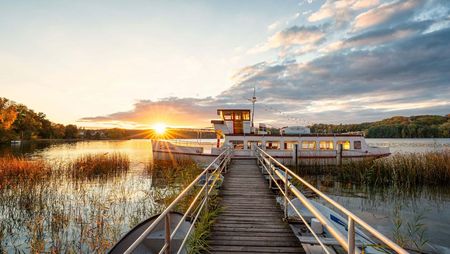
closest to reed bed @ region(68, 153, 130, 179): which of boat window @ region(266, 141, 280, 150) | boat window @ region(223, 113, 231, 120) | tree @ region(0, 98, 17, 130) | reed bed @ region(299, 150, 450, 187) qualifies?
boat window @ region(223, 113, 231, 120)

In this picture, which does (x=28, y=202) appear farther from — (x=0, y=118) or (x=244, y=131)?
(x=0, y=118)

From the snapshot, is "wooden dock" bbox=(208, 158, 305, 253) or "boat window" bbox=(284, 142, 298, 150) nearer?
"wooden dock" bbox=(208, 158, 305, 253)

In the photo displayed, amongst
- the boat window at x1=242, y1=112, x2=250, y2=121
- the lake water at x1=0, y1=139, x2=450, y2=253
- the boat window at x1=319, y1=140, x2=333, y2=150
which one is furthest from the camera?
the boat window at x1=242, y1=112, x2=250, y2=121

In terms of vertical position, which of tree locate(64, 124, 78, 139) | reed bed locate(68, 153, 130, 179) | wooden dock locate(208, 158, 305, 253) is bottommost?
reed bed locate(68, 153, 130, 179)

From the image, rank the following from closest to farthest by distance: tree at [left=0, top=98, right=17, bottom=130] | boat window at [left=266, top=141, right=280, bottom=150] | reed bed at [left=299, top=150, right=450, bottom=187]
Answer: reed bed at [left=299, top=150, right=450, bottom=187]
boat window at [left=266, top=141, right=280, bottom=150]
tree at [left=0, top=98, right=17, bottom=130]

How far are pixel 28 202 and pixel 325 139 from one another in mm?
23904

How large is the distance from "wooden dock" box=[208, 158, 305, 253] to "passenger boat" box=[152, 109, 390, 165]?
49.3ft

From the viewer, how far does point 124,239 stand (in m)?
4.62

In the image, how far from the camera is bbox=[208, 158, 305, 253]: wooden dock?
469 centimetres

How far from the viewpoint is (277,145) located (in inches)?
1025

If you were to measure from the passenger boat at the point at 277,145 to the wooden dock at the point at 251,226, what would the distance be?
49.3 ft

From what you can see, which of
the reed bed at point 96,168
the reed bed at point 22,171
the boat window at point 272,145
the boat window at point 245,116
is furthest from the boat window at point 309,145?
the reed bed at point 22,171

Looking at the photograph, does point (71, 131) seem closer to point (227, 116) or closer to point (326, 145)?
point (227, 116)

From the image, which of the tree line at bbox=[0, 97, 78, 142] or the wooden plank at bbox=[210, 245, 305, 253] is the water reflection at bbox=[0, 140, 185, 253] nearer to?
the wooden plank at bbox=[210, 245, 305, 253]
